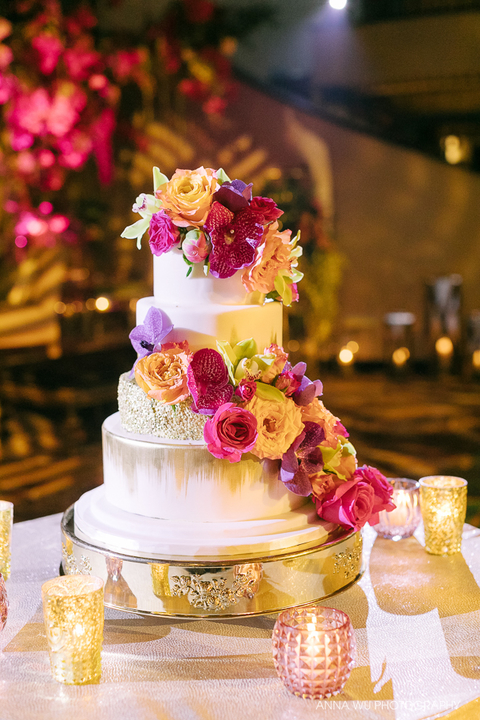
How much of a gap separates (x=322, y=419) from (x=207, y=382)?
32 cm

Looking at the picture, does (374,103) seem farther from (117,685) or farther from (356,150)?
(117,685)

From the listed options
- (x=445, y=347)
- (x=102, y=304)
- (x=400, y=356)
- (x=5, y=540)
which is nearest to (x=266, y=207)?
(x=5, y=540)

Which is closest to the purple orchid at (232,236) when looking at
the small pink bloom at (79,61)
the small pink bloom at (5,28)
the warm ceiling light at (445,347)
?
the small pink bloom at (5,28)

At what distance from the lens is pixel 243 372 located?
183 centimetres

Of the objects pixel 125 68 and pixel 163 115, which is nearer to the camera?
pixel 125 68

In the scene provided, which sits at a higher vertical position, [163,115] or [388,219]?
[163,115]

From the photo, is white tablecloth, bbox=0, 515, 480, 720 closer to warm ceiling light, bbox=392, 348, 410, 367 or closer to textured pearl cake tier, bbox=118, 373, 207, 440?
textured pearl cake tier, bbox=118, 373, 207, 440

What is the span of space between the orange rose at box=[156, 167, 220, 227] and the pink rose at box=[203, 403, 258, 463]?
0.48 metres

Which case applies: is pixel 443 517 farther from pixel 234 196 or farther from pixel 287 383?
pixel 234 196

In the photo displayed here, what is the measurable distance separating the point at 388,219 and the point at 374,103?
151 cm

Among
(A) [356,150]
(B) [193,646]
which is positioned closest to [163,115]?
(A) [356,150]

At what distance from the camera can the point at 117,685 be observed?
5.15ft

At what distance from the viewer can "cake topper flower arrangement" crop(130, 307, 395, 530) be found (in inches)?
69.7

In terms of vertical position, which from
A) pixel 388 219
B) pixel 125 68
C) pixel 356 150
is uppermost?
pixel 125 68
